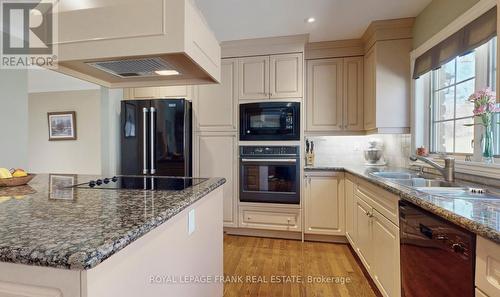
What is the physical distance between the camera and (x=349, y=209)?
263cm

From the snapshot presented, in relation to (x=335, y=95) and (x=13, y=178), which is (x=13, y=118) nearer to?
(x=13, y=178)

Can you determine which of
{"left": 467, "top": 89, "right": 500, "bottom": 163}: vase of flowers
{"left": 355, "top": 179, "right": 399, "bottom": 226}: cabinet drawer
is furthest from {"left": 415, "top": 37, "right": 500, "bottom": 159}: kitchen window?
{"left": 355, "top": 179, "right": 399, "bottom": 226}: cabinet drawer

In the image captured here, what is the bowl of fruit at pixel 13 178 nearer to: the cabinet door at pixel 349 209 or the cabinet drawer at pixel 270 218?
the cabinet drawer at pixel 270 218

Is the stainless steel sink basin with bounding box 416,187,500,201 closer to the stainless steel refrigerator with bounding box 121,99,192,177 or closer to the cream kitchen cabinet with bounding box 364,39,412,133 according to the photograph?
the cream kitchen cabinet with bounding box 364,39,412,133

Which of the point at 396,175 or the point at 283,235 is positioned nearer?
the point at 396,175

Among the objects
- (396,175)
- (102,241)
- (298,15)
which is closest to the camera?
(102,241)

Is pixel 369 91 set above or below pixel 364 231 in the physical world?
above

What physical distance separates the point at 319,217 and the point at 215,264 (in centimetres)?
165

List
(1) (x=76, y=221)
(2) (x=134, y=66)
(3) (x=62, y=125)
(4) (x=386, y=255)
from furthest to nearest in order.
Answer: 1. (3) (x=62, y=125)
2. (4) (x=386, y=255)
3. (2) (x=134, y=66)
4. (1) (x=76, y=221)

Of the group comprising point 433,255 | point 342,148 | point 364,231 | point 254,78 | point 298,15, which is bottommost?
point 364,231

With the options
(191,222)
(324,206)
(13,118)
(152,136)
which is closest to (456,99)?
(324,206)

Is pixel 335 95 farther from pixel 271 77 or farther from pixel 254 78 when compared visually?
pixel 254 78

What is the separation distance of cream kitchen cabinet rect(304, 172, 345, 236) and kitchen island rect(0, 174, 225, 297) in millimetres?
1700

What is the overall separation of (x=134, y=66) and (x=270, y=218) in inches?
89.9
